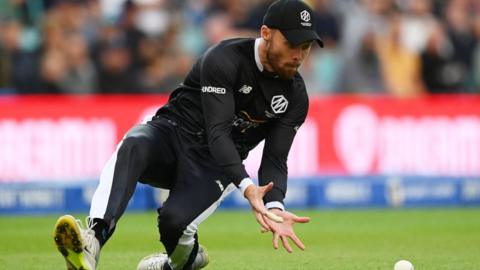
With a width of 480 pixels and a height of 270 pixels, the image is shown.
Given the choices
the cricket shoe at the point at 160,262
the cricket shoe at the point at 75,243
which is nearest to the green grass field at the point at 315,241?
the cricket shoe at the point at 160,262

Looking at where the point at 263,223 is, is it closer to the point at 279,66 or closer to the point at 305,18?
the point at 279,66

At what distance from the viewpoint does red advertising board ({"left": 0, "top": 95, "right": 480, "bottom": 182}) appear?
50.8ft

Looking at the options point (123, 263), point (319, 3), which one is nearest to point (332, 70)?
point (319, 3)

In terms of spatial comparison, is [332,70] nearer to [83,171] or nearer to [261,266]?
[83,171]

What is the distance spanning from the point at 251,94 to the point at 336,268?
1643 mm

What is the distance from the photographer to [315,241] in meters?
11.1

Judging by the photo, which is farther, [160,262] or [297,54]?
[160,262]

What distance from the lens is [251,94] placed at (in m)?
7.63

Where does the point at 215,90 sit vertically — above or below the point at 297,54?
below

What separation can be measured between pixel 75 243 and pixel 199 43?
1064 centimetres

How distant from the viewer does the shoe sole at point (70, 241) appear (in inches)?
260

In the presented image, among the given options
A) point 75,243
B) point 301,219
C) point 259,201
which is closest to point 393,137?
point 259,201

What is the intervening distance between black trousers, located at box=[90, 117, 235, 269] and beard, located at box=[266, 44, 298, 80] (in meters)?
0.82

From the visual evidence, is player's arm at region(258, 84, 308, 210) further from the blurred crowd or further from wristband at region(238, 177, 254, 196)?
the blurred crowd
